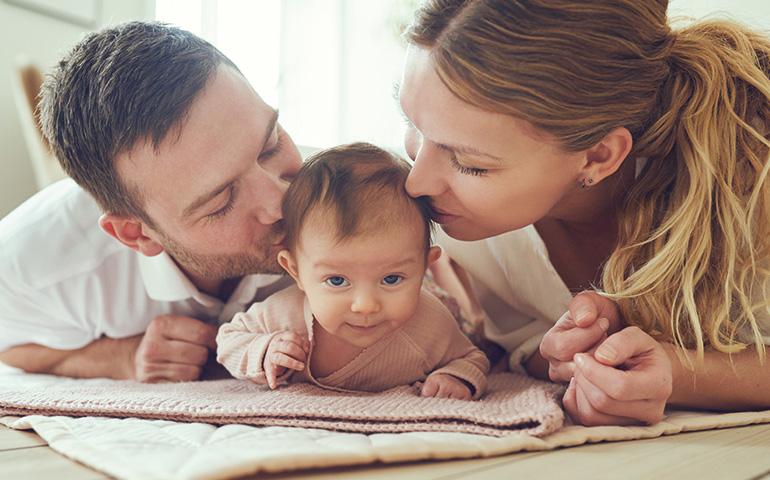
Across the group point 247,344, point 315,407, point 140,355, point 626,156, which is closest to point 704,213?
point 626,156

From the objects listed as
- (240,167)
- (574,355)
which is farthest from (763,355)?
(240,167)

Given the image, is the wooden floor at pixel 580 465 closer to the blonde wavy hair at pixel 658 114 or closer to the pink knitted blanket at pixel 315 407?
the pink knitted blanket at pixel 315 407

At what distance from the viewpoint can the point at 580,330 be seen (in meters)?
1.03

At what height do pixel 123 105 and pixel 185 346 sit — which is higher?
pixel 123 105

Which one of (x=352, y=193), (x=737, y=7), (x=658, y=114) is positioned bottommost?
(x=352, y=193)

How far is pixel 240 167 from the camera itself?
125cm

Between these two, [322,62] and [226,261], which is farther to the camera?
[322,62]

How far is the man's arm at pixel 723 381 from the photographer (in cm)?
105

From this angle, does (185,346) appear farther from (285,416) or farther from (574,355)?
(574,355)

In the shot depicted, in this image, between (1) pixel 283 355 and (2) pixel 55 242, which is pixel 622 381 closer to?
(1) pixel 283 355

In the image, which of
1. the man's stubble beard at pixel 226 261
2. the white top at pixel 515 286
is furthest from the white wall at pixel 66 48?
the man's stubble beard at pixel 226 261

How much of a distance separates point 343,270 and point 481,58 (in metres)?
0.37

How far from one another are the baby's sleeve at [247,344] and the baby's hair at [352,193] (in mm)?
158

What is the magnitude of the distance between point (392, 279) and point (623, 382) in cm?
39
